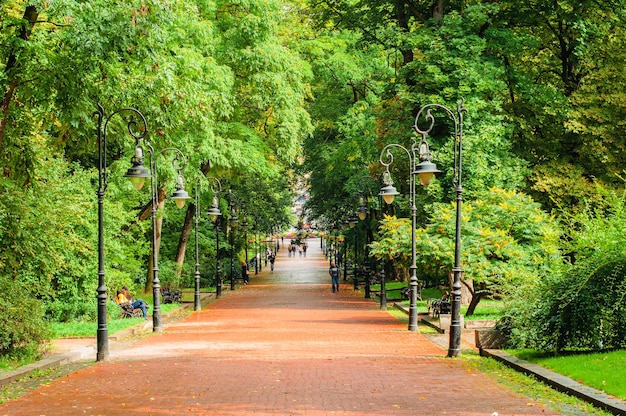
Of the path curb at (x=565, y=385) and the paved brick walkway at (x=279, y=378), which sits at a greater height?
the path curb at (x=565, y=385)

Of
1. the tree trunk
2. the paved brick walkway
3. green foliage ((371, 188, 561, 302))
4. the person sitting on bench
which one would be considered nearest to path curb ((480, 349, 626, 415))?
the paved brick walkway

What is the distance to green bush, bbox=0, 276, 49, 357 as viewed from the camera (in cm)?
1722

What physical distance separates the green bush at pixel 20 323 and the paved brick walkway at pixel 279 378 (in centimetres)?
144

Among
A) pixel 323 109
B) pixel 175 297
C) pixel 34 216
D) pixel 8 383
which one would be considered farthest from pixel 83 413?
pixel 323 109

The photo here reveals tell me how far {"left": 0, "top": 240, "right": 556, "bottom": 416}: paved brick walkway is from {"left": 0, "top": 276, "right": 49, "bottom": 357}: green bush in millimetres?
1439

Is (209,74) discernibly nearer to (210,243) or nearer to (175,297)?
(175,297)

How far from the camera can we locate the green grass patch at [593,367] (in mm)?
12664

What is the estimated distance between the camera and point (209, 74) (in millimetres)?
35938

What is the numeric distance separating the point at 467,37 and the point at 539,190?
21.5 ft

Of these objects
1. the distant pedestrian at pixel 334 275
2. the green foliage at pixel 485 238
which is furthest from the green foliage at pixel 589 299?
the distant pedestrian at pixel 334 275

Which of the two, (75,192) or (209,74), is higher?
(209,74)

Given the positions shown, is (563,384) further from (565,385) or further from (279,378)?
(279,378)

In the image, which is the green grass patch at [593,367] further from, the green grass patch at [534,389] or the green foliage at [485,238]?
the green foliage at [485,238]

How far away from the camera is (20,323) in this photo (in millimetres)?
17547
